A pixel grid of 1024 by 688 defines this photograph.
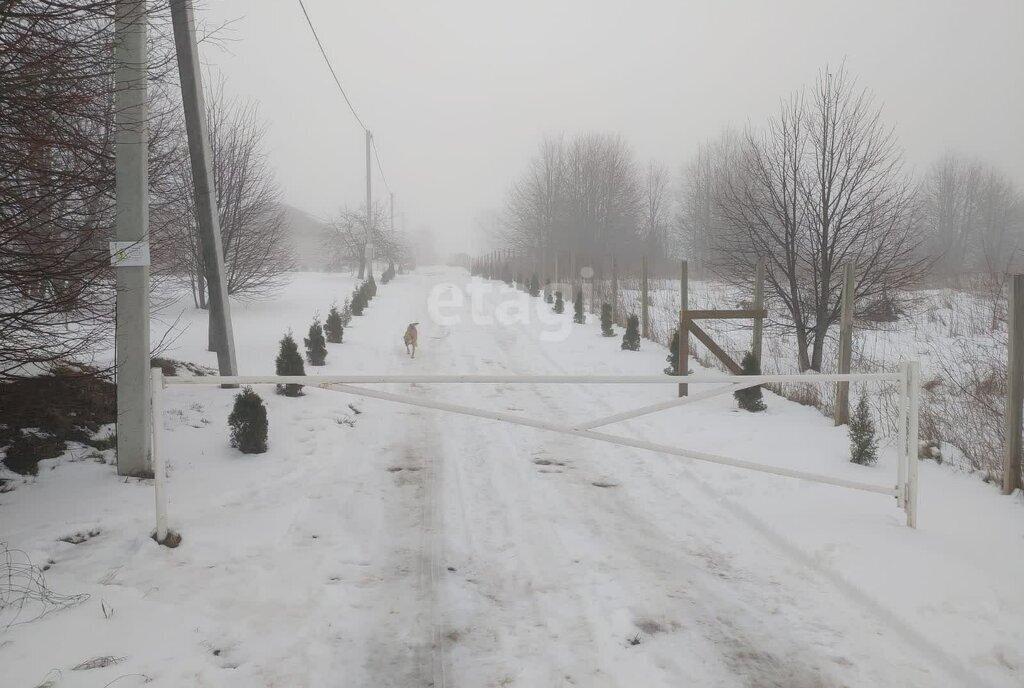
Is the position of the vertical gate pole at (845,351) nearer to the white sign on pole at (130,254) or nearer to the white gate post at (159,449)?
the white gate post at (159,449)

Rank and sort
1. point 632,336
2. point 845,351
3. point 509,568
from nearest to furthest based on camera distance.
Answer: point 509,568, point 845,351, point 632,336

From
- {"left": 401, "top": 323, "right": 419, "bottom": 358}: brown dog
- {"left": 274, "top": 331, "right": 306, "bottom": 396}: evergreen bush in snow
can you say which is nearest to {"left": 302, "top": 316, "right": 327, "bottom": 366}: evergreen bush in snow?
{"left": 401, "top": 323, "right": 419, "bottom": 358}: brown dog

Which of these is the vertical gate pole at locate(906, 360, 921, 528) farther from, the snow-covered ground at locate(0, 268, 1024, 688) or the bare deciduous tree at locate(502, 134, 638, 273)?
the bare deciduous tree at locate(502, 134, 638, 273)

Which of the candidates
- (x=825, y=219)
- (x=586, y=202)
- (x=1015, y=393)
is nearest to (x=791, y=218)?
(x=825, y=219)

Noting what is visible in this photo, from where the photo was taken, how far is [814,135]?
11.1 m

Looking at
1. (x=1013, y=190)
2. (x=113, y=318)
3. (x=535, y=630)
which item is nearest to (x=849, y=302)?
(x=535, y=630)

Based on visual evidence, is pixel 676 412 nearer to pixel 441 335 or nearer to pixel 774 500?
pixel 774 500

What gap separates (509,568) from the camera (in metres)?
4.01

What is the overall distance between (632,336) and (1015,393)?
925 centimetres

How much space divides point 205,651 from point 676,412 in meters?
6.89

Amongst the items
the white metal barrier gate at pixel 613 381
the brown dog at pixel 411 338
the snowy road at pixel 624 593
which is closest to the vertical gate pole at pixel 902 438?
the white metal barrier gate at pixel 613 381

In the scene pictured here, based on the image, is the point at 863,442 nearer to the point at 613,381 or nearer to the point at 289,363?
the point at 613,381

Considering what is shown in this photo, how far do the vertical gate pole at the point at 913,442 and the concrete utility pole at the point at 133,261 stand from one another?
609 centimetres

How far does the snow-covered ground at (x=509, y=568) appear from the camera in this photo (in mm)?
2988
